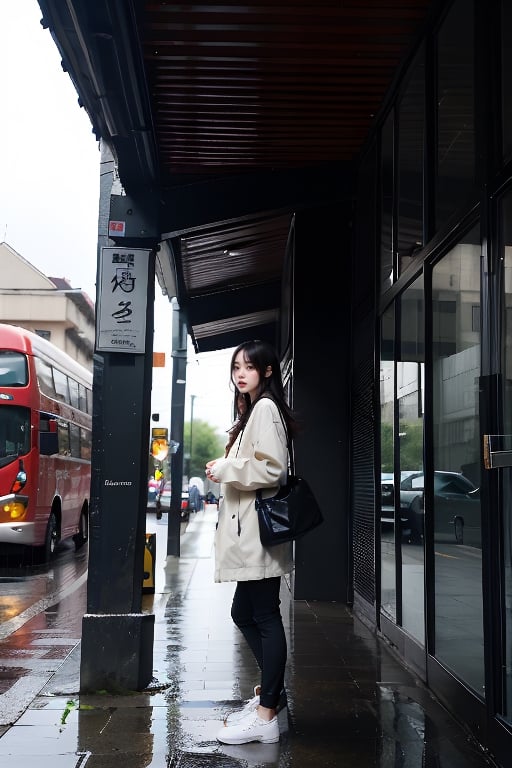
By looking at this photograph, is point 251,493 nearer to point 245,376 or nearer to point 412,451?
point 245,376

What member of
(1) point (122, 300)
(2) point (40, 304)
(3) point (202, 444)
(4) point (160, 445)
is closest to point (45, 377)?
(4) point (160, 445)

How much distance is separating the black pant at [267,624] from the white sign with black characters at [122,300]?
6.55 ft

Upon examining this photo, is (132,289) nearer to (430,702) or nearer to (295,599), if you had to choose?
(430,702)

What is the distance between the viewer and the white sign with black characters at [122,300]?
20.0 ft

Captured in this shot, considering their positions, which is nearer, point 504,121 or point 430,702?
point 504,121

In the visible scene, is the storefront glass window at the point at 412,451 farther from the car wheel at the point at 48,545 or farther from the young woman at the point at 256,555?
the car wheel at the point at 48,545

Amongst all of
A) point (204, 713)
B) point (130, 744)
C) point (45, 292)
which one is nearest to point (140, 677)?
point (204, 713)

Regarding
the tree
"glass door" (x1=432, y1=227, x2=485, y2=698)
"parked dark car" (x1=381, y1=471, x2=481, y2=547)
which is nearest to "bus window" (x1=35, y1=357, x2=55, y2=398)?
"parked dark car" (x1=381, y1=471, x2=481, y2=547)

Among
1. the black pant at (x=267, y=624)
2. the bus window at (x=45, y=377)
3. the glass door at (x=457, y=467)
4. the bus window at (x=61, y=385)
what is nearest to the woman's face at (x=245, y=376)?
the black pant at (x=267, y=624)

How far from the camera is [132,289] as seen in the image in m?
6.17

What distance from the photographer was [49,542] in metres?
16.9

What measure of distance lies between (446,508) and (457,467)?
0.31 meters

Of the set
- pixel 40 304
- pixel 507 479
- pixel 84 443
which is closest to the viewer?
pixel 507 479

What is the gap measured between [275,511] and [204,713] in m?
1.44
